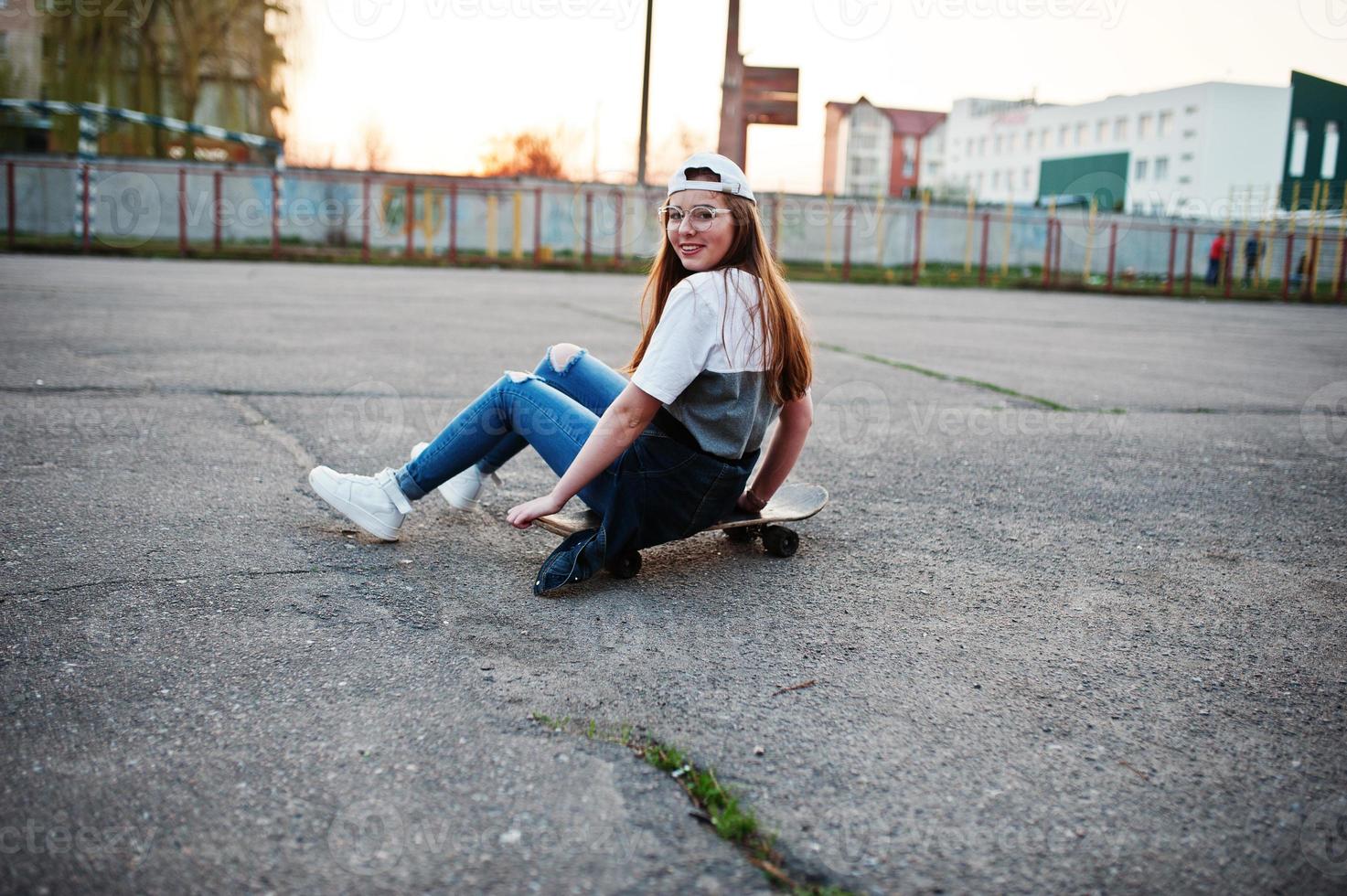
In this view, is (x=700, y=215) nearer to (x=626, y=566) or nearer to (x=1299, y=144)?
(x=626, y=566)

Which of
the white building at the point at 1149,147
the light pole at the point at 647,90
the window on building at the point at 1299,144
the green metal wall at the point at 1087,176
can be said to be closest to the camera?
the light pole at the point at 647,90

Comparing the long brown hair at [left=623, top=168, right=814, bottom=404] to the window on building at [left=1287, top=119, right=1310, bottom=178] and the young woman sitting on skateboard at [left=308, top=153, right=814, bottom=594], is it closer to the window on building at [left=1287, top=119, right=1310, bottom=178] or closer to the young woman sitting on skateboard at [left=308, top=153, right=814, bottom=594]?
the young woman sitting on skateboard at [left=308, top=153, right=814, bottom=594]

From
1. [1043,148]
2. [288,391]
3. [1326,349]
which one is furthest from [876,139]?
[288,391]

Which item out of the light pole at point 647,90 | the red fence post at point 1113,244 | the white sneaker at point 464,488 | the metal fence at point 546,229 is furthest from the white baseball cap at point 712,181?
A: the red fence post at point 1113,244

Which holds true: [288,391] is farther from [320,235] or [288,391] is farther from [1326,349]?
[320,235]

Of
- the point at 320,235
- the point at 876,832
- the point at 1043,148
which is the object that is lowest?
A: the point at 876,832

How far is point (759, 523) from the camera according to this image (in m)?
3.02

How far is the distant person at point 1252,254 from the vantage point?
100 feet

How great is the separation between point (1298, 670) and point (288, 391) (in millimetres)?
4697

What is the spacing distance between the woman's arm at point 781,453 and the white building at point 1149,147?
50.9 metres

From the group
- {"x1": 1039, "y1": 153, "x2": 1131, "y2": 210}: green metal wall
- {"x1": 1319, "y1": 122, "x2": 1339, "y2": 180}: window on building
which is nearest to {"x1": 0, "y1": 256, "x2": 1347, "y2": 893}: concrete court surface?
{"x1": 1039, "y1": 153, "x2": 1131, "y2": 210}: green metal wall

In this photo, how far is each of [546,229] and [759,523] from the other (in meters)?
26.7

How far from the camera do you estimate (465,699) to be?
203 centimetres

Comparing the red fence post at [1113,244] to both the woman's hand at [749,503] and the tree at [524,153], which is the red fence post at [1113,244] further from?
the woman's hand at [749,503]
